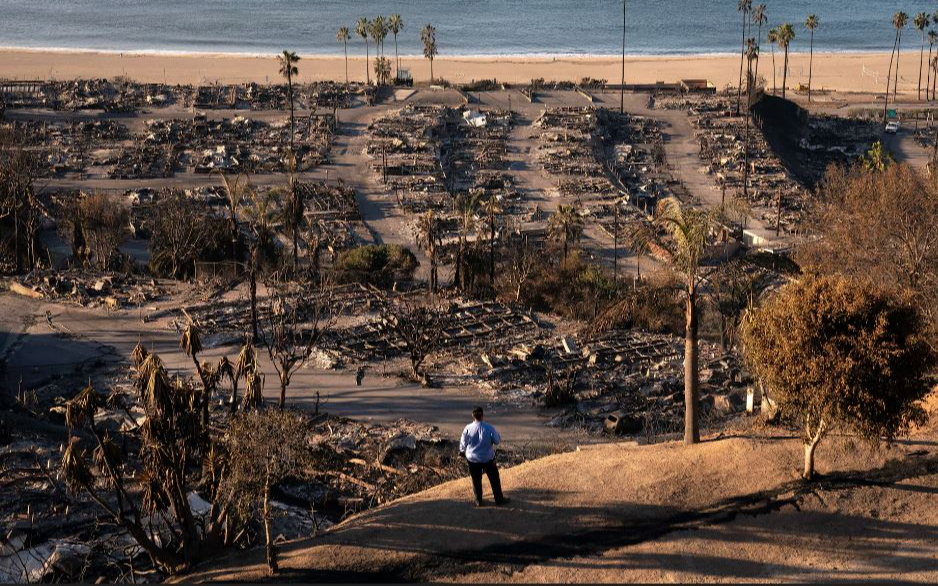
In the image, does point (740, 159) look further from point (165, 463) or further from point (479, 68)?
point (165, 463)

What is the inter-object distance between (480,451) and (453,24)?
118 metres

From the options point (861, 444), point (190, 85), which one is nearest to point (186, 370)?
point (861, 444)

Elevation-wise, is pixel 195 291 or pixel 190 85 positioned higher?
pixel 190 85

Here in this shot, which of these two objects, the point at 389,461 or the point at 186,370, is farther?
the point at 186,370

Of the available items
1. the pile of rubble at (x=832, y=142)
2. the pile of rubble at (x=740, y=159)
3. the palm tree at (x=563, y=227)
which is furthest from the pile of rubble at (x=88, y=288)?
the pile of rubble at (x=832, y=142)

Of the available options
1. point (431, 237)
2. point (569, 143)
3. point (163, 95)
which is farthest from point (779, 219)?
point (163, 95)

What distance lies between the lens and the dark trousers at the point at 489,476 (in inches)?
585

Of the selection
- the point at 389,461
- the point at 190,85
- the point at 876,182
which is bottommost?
the point at 389,461

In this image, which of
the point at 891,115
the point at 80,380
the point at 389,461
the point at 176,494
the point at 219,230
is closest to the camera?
the point at 176,494

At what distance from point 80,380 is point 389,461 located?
10.0 metres

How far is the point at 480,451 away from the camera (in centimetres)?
1473

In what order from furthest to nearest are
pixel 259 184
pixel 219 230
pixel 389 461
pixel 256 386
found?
pixel 259 184, pixel 219 230, pixel 389 461, pixel 256 386

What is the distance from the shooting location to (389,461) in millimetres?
21141

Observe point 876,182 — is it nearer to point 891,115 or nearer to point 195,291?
point 195,291
